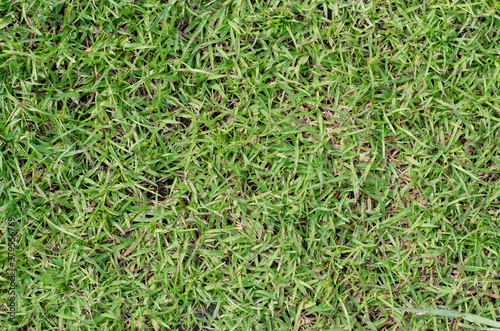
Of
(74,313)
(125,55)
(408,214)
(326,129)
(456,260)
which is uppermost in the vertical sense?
(125,55)

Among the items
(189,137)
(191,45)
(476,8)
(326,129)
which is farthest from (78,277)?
(476,8)

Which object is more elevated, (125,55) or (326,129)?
(125,55)

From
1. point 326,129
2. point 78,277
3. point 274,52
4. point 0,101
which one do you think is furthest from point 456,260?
point 0,101

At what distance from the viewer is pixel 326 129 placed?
2.04m

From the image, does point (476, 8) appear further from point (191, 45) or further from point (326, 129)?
point (191, 45)

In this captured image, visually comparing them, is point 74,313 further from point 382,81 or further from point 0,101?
point 382,81

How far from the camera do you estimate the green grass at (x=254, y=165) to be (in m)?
1.99

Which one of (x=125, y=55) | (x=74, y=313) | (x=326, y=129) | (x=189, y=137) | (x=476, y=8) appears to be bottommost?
(x=74, y=313)

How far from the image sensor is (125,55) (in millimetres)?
2061

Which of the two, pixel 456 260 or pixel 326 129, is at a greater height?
pixel 326 129

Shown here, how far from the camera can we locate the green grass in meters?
1.99

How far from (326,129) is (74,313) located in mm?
1636

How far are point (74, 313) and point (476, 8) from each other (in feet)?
8.63

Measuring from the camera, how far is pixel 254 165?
200 centimetres
